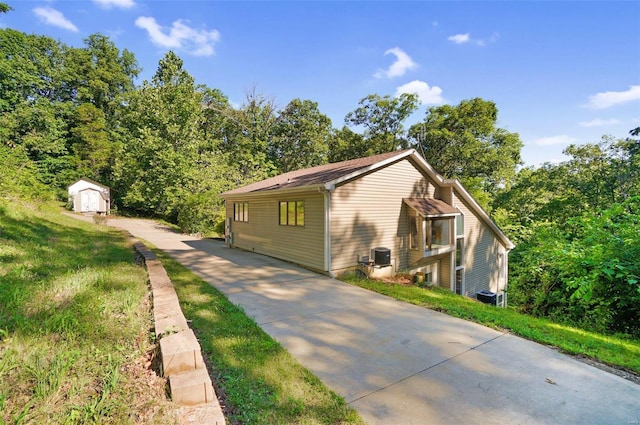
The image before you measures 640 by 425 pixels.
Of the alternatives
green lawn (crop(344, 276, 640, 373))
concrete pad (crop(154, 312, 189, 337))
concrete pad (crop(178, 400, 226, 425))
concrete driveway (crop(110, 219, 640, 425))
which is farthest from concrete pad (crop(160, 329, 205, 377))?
green lawn (crop(344, 276, 640, 373))

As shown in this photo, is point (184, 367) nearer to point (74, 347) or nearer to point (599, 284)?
point (74, 347)

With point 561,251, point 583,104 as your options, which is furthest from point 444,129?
point 561,251

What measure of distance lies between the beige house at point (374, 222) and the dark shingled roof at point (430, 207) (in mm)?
39

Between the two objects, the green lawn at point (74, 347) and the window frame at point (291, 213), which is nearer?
the green lawn at point (74, 347)

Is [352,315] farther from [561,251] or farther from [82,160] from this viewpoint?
[82,160]

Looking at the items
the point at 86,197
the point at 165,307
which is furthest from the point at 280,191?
the point at 86,197

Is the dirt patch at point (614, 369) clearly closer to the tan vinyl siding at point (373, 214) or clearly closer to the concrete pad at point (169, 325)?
the concrete pad at point (169, 325)

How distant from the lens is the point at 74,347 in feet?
8.94

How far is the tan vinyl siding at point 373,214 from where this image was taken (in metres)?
8.52

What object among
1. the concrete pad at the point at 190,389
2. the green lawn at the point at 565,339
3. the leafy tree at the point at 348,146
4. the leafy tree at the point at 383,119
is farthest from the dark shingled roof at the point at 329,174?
the leafy tree at the point at 348,146

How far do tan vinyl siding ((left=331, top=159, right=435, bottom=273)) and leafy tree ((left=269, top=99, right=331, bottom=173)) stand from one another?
19142 mm

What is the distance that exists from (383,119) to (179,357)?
86.1 ft

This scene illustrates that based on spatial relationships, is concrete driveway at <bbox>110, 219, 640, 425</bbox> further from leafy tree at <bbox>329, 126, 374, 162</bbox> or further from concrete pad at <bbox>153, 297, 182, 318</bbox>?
leafy tree at <bbox>329, 126, 374, 162</bbox>

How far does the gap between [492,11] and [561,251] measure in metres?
7.01
